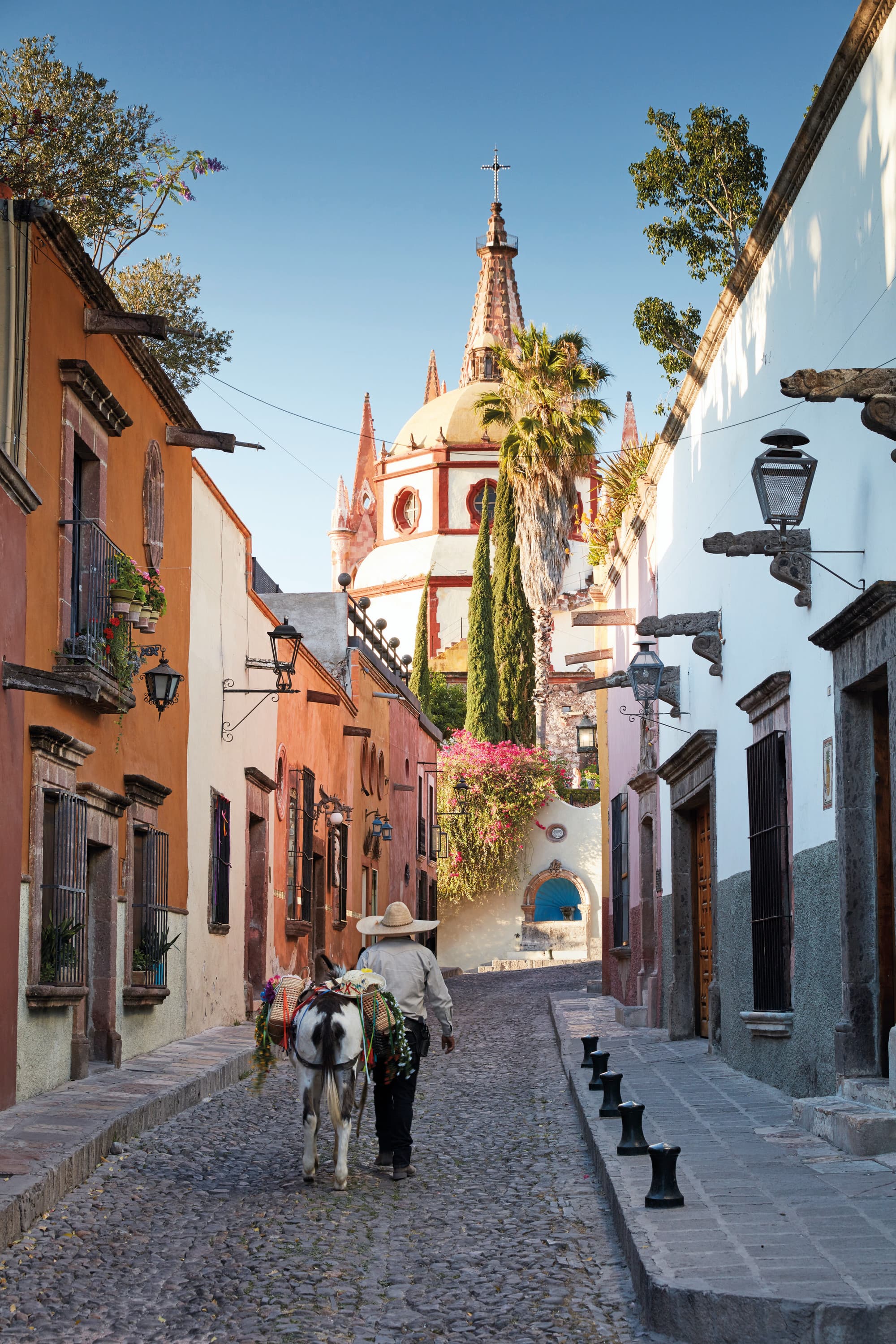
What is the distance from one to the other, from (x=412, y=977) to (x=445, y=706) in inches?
1707

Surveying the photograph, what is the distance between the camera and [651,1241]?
565 cm

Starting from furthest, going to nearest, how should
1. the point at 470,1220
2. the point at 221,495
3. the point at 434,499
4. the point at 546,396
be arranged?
the point at 434,499, the point at 546,396, the point at 221,495, the point at 470,1220

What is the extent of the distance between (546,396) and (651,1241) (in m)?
37.4

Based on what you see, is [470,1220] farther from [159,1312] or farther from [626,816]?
[626,816]

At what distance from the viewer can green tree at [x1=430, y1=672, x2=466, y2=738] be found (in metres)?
51.3

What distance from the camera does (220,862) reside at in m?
17.6

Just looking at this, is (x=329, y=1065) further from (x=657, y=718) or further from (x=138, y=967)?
(x=657, y=718)

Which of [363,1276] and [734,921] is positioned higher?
[734,921]

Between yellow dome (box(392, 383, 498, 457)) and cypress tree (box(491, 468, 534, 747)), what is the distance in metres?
17.4

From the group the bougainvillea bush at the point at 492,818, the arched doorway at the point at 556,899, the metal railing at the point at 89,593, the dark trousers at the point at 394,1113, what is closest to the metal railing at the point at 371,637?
the bougainvillea bush at the point at 492,818

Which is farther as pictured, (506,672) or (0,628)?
(506,672)

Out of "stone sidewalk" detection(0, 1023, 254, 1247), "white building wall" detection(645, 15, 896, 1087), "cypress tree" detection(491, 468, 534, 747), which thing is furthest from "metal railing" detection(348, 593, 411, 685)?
"white building wall" detection(645, 15, 896, 1087)

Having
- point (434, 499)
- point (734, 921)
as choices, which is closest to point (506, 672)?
point (434, 499)

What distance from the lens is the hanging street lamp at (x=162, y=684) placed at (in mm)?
13586
